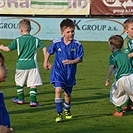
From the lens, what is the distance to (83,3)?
112ft

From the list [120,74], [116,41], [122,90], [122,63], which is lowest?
[122,90]

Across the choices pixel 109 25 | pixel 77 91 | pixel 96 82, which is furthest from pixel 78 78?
pixel 109 25

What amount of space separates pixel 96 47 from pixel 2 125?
2133cm

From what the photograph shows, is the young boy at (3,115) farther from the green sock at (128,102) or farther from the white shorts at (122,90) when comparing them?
the green sock at (128,102)

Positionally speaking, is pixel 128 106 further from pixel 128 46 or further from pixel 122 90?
pixel 128 46

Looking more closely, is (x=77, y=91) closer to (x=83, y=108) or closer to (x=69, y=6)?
(x=83, y=108)

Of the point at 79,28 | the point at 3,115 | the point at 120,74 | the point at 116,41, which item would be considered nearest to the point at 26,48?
the point at 116,41

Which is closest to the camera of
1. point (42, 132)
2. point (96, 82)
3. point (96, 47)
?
point (42, 132)

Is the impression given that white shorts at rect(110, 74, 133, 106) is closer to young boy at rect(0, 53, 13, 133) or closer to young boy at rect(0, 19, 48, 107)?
young boy at rect(0, 19, 48, 107)

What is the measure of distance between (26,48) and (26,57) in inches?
7.7

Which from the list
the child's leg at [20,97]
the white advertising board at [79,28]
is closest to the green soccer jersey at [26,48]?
the child's leg at [20,97]

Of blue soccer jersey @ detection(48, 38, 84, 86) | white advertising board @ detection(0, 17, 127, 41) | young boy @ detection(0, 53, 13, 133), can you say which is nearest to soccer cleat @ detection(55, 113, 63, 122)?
blue soccer jersey @ detection(48, 38, 84, 86)

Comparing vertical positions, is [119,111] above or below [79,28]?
below

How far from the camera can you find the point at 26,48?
10688mm
